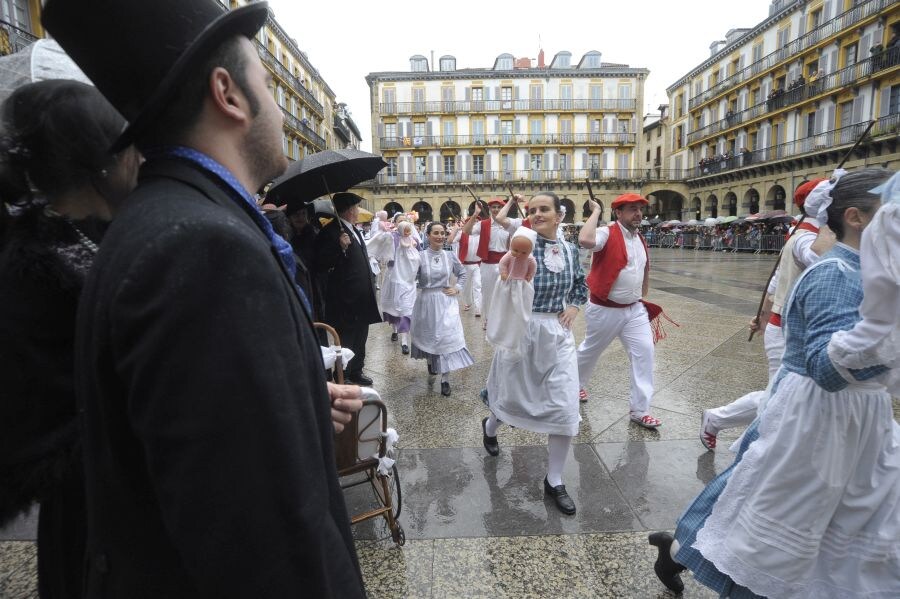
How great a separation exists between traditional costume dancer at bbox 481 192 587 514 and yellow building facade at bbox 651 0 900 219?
23423 mm

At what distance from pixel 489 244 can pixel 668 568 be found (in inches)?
256

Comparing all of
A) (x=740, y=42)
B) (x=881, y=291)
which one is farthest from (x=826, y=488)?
(x=740, y=42)

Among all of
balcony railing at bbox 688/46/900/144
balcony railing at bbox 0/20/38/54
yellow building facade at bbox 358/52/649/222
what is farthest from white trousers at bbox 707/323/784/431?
yellow building facade at bbox 358/52/649/222

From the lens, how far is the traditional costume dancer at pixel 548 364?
3172 millimetres

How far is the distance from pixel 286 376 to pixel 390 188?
48437 mm

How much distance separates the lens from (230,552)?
0.79 m

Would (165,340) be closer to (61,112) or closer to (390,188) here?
(61,112)

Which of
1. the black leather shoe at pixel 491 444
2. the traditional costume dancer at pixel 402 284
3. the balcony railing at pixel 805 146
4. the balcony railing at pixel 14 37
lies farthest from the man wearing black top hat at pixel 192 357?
the balcony railing at pixel 805 146

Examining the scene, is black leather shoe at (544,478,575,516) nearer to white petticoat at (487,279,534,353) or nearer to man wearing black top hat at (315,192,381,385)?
white petticoat at (487,279,534,353)

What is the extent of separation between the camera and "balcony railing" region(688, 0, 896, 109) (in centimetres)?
2714

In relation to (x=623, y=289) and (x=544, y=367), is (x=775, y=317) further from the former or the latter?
(x=544, y=367)

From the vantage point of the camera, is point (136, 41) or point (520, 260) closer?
point (136, 41)

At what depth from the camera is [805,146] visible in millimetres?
32000

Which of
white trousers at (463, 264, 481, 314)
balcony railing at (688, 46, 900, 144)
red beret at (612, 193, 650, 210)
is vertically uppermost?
balcony railing at (688, 46, 900, 144)
